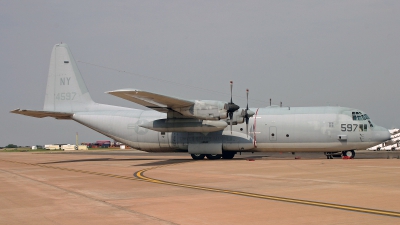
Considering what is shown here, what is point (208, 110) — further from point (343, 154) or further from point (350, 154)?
point (350, 154)

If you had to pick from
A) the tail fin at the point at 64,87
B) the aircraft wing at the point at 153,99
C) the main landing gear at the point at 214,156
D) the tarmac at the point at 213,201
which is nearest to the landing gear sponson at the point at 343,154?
the main landing gear at the point at 214,156

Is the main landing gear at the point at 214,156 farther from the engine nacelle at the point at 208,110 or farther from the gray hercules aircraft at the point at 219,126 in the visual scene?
the engine nacelle at the point at 208,110

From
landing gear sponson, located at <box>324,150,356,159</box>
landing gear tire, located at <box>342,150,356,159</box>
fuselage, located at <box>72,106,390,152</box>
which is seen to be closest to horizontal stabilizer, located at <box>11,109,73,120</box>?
fuselage, located at <box>72,106,390,152</box>

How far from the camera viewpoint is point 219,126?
33.3 metres

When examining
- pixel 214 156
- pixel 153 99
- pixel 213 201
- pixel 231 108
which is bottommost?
pixel 213 201

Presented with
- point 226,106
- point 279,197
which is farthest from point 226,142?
point 279,197

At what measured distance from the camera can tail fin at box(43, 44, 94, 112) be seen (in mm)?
39531

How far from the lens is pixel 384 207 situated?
10.4 metres

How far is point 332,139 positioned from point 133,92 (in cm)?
1601

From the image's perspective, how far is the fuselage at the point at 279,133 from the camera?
32.6 meters

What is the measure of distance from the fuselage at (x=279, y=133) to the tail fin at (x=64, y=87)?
3702 mm

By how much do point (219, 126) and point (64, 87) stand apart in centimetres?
1623

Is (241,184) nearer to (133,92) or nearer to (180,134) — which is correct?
(133,92)

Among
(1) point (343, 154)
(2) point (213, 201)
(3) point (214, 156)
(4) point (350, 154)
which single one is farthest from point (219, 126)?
(2) point (213, 201)
